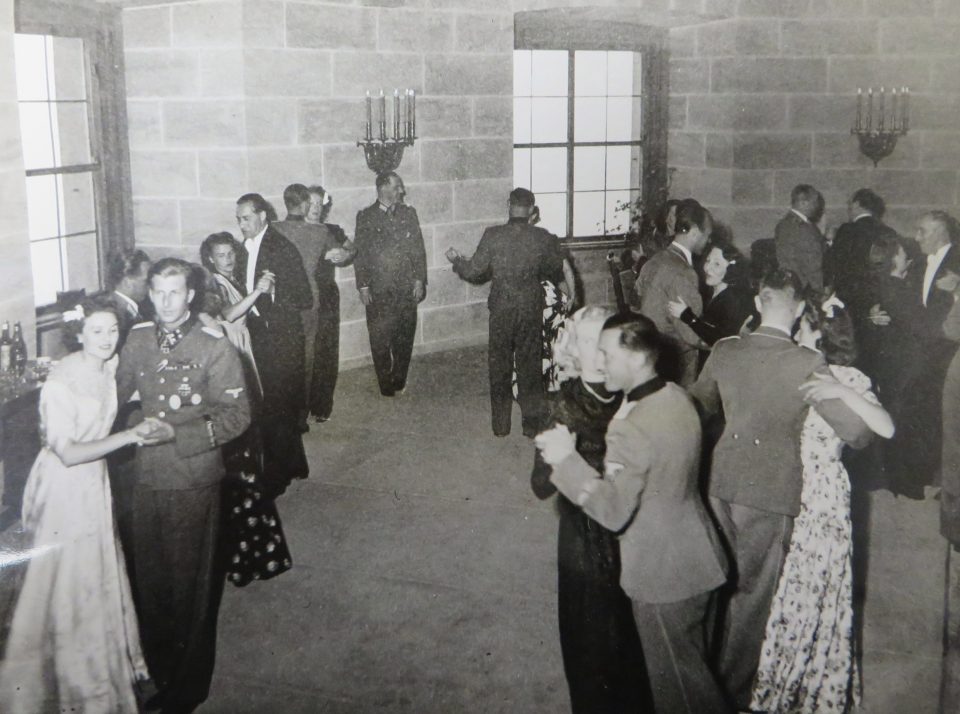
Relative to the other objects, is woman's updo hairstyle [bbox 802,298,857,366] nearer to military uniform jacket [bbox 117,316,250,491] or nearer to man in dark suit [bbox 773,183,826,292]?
military uniform jacket [bbox 117,316,250,491]

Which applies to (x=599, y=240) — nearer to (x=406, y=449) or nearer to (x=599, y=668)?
(x=406, y=449)

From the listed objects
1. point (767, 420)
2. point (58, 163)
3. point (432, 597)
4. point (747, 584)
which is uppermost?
point (58, 163)

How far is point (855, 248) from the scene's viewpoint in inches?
224

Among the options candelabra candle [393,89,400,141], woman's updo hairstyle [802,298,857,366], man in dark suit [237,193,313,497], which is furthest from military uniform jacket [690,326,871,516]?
candelabra candle [393,89,400,141]

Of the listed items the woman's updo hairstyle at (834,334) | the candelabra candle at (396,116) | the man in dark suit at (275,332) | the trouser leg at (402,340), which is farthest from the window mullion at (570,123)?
the woman's updo hairstyle at (834,334)

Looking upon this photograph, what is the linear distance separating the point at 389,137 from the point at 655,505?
4.68m

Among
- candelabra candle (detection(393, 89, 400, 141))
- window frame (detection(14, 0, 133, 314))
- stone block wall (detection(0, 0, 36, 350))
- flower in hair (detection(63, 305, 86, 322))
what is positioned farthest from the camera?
candelabra candle (detection(393, 89, 400, 141))

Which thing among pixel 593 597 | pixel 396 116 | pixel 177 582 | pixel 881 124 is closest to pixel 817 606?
pixel 593 597

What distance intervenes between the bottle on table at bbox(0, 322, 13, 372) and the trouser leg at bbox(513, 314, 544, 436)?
258 centimetres

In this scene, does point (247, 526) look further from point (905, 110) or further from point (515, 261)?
point (905, 110)

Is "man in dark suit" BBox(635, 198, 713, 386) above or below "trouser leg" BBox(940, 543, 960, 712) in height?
above

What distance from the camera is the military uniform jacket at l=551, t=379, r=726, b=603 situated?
249 centimetres

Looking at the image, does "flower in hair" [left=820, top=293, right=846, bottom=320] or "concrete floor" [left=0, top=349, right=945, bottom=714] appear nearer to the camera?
"concrete floor" [left=0, top=349, right=945, bottom=714]

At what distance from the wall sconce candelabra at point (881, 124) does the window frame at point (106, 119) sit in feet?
17.3
